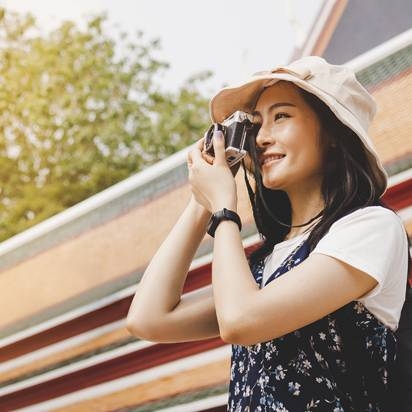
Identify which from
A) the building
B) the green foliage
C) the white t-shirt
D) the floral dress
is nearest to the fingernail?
the white t-shirt

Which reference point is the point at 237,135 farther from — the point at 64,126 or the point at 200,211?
the point at 64,126

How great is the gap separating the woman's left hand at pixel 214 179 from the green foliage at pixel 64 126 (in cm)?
842

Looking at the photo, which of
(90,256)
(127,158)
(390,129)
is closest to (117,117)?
(127,158)

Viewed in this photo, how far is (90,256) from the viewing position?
3.25 metres

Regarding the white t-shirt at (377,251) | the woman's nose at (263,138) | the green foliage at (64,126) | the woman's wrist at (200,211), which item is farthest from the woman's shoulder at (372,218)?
the green foliage at (64,126)

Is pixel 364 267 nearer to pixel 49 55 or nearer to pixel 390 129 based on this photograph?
pixel 390 129

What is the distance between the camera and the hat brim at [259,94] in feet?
3.89

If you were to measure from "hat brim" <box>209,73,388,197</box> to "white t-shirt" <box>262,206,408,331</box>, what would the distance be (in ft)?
0.50

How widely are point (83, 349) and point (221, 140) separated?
7.08ft

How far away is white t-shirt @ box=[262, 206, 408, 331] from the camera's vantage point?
984 mm

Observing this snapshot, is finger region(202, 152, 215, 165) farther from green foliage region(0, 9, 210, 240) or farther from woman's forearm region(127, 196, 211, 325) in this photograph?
green foliage region(0, 9, 210, 240)

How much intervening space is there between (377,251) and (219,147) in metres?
0.39

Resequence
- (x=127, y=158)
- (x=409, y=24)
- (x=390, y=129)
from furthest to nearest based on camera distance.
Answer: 1. (x=127, y=158)
2. (x=409, y=24)
3. (x=390, y=129)

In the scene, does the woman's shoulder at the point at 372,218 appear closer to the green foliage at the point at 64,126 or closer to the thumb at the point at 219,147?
the thumb at the point at 219,147
